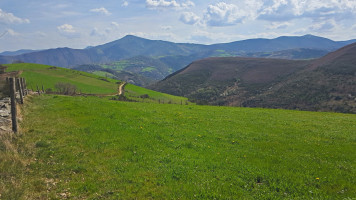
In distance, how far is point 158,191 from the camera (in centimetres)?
947

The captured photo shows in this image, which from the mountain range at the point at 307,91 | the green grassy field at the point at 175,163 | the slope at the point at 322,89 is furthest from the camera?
the mountain range at the point at 307,91

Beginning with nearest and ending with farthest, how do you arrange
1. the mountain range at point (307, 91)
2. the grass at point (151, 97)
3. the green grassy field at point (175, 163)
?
1. the green grassy field at point (175, 163)
2. the grass at point (151, 97)
3. the mountain range at point (307, 91)

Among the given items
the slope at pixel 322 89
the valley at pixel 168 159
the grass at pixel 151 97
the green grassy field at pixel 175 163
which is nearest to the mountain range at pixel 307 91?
the slope at pixel 322 89

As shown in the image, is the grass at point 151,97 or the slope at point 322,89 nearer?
the grass at point 151,97

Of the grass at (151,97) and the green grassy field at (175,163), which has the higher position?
the green grassy field at (175,163)

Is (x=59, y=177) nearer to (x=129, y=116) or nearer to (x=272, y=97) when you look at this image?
(x=129, y=116)

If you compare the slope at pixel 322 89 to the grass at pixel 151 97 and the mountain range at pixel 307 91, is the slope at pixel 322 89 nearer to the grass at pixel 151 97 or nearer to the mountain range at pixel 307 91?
the mountain range at pixel 307 91

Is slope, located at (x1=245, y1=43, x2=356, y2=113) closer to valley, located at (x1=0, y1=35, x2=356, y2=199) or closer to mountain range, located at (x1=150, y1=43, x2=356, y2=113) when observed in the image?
mountain range, located at (x1=150, y1=43, x2=356, y2=113)

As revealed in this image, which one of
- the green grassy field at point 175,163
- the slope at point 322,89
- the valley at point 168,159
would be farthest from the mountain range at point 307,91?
the green grassy field at point 175,163

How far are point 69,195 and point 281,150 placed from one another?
13.2 meters

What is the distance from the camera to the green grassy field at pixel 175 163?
9492 mm

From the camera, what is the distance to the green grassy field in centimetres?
949

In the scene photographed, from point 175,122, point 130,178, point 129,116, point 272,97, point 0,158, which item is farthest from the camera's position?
point 272,97

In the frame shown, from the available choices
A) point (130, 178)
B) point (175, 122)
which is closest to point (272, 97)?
point (175, 122)
